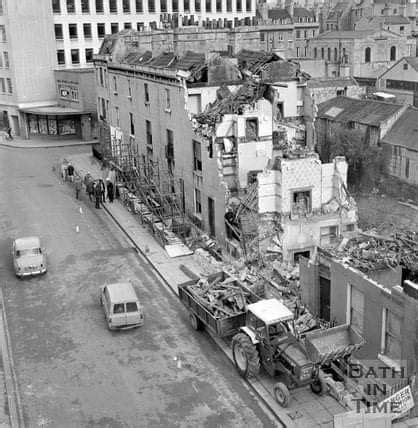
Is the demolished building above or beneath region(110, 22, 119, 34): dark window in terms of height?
beneath

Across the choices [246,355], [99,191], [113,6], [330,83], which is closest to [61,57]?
[113,6]

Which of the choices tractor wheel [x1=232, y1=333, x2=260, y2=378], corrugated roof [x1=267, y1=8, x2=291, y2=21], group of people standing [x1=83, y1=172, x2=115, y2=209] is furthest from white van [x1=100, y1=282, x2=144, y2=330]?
corrugated roof [x1=267, y1=8, x2=291, y2=21]

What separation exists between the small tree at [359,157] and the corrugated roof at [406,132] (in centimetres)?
136

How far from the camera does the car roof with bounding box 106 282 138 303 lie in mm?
24602

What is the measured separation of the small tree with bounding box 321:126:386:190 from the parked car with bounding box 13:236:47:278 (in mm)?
27103

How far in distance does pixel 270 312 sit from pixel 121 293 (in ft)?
24.2

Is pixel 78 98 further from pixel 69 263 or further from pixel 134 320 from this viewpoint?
pixel 134 320

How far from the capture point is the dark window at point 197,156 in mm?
34469

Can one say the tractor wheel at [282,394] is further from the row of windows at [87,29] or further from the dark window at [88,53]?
the dark window at [88,53]

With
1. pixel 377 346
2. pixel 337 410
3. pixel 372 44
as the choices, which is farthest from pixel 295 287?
pixel 372 44

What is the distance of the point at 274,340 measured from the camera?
64.5 feet

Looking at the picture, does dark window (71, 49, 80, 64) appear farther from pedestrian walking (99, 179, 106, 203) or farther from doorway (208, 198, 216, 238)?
doorway (208, 198, 216, 238)

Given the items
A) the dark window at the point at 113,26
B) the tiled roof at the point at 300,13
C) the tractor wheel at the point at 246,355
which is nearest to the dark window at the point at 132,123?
the tractor wheel at the point at 246,355

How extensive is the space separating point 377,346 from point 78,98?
5184 centimetres
